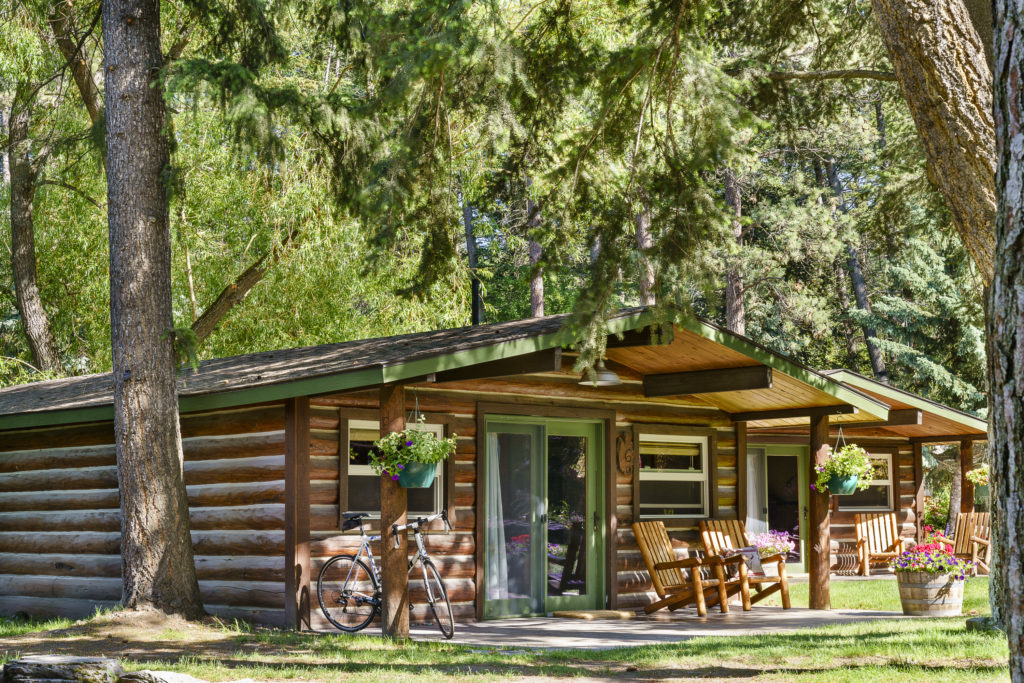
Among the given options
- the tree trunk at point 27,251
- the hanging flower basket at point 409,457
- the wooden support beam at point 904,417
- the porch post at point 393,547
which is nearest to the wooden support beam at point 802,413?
the wooden support beam at point 904,417

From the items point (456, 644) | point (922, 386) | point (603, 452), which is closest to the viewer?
point (456, 644)

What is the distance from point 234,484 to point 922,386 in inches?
838

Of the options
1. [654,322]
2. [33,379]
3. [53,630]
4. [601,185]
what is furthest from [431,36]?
[33,379]

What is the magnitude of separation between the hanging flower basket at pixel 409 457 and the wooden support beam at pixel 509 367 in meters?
0.84

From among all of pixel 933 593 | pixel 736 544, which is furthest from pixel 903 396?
pixel 933 593

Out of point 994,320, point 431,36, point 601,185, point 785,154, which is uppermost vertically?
point 785,154

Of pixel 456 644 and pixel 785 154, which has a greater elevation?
pixel 785 154

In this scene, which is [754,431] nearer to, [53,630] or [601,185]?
[601,185]

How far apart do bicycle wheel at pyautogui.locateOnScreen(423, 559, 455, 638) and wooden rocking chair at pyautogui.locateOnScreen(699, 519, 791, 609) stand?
3.43 metres

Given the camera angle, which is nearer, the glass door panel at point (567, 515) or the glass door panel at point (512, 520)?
the glass door panel at point (512, 520)

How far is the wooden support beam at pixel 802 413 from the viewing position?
507 inches

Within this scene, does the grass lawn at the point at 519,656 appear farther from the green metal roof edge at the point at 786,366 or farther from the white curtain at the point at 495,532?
the green metal roof edge at the point at 786,366

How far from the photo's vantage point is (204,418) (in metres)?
11.2

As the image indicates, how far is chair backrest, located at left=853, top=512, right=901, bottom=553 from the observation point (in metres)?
19.2
